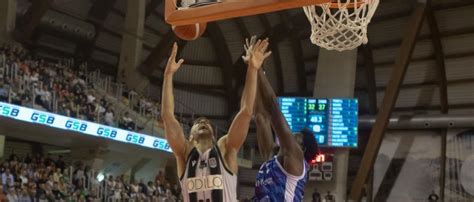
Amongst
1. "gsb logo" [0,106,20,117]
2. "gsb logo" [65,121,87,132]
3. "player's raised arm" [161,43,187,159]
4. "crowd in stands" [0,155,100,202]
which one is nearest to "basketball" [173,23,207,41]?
"player's raised arm" [161,43,187,159]

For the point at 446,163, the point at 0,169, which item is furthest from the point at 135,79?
the point at 446,163

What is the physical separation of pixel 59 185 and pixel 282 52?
1724 centimetres

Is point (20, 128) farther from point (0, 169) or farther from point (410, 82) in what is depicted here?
point (410, 82)

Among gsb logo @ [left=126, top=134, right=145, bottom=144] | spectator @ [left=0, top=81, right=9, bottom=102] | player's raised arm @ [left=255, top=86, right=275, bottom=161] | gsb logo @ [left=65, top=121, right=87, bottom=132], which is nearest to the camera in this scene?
player's raised arm @ [left=255, top=86, right=275, bottom=161]

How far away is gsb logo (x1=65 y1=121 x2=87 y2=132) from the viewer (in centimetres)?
1889

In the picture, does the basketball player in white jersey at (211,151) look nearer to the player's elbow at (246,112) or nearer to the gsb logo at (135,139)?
the player's elbow at (246,112)

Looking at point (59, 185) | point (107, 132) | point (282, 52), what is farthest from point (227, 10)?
point (282, 52)

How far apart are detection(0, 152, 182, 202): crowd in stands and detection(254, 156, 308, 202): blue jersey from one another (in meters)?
10.7

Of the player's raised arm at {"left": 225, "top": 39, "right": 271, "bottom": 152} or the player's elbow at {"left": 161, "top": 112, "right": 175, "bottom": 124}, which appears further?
the player's elbow at {"left": 161, "top": 112, "right": 175, "bottom": 124}

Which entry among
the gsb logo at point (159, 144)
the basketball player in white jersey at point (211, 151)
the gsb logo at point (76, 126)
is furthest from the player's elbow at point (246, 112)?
the gsb logo at point (159, 144)

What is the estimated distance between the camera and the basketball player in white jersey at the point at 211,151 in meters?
4.71

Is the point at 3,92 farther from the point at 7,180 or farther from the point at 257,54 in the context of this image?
the point at 257,54

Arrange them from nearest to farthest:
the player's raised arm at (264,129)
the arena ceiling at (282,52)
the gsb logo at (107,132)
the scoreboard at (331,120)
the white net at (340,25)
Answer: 1. the player's raised arm at (264,129)
2. the white net at (340,25)
3. the gsb logo at (107,132)
4. the scoreboard at (331,120)
5. the arena ceiling at (282,52)

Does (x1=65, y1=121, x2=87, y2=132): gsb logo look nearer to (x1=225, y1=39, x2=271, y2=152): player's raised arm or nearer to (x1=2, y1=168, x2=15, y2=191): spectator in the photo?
(x1=2, y1=168, x2=15, y2=191): spectator
